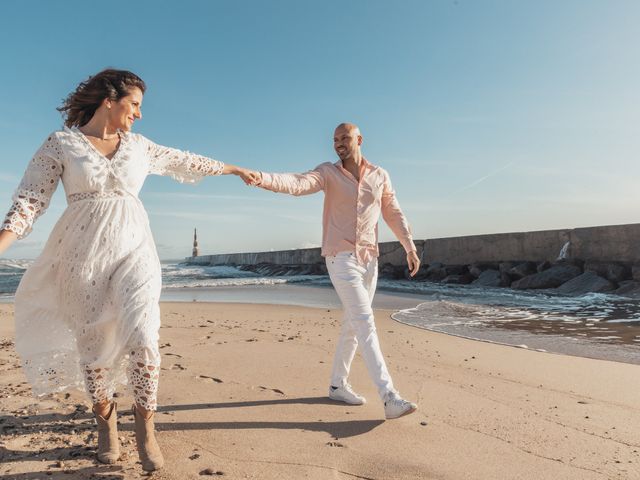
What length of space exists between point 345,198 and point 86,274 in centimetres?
174

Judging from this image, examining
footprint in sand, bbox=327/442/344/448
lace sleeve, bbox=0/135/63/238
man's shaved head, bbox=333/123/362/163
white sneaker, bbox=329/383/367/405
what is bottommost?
footprint in sand, bbox=327/442/344/448

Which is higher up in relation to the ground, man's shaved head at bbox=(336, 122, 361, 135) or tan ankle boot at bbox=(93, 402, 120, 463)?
man's shaved head at bbox=(336, 122, 361, 135)

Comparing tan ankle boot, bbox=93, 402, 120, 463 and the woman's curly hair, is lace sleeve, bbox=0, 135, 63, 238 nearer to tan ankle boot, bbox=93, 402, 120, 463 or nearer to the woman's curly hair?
the woman's curly hair

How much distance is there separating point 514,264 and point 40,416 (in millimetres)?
13400

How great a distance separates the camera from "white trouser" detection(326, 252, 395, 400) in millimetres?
3176

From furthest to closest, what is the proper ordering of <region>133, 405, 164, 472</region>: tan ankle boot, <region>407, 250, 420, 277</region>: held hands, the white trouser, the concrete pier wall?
the concrete pier wall < <region>407, 250, 420, 277</region>: held hands < the white trouser < <region>133, 405, 164, 472</region>: tan ankle boot

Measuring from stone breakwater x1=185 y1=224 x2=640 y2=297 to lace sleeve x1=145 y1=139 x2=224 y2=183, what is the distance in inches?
400

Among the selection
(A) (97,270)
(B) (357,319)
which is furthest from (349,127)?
(A) (97,270)

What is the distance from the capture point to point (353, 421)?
3098 mm

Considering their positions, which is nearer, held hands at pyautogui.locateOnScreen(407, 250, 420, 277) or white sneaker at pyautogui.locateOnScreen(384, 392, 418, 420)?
white sneaker at pyautogui.locateOnScreen(384, 392, 418, 420)

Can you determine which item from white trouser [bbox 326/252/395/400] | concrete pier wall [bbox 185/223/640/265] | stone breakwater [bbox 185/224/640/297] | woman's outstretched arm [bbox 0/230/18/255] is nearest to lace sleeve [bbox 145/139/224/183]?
woman's outstretched arm [bbox 0/230/18/255]

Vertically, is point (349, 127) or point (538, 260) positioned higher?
point (349, 127)

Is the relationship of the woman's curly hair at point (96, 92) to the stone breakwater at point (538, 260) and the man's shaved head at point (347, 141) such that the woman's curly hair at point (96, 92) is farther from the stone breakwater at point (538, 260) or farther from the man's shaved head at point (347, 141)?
the stone breakwater at point (538, 260)

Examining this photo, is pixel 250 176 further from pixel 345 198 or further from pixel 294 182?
pixel 345 198
